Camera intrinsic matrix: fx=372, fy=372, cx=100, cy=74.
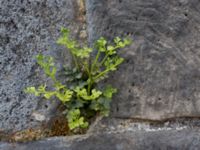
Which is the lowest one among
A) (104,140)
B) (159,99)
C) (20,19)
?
(104,140)

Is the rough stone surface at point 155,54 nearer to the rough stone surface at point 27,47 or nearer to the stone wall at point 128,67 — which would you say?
the stone wall at point 128,67

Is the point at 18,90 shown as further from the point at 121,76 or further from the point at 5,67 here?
the point at 121,76

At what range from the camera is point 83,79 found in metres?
→ 1.05

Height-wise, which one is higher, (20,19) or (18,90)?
(20,19)

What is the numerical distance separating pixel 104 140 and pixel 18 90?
0.92ft

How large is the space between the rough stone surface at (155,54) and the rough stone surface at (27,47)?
0.10 meters

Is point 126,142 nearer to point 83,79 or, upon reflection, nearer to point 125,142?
point 125,142

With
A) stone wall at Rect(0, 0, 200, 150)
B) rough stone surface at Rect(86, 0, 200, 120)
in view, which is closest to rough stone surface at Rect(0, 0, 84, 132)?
stone wall at Rect(0, 0, 200, 150)

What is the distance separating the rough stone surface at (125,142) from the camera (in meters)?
1.01

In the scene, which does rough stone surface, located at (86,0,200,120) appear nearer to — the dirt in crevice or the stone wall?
the stone wall

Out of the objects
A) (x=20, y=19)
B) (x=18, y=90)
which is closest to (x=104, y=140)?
(x=18, y=90)

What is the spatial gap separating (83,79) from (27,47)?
0.60 ft

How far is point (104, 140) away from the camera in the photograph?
1.03 metres

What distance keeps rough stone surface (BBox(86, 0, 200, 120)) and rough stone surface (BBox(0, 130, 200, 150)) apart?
0.17 feet
